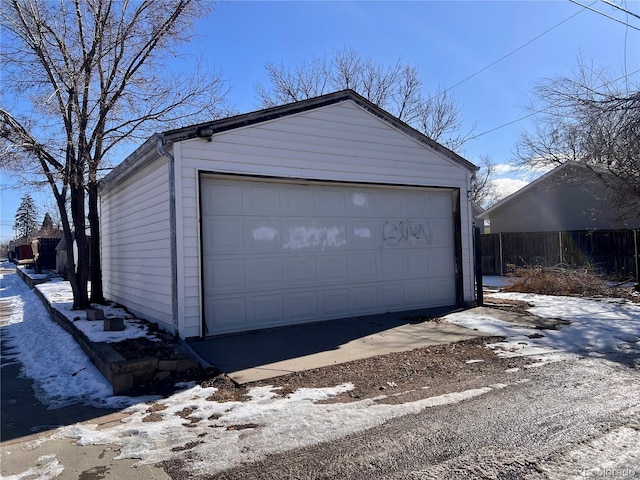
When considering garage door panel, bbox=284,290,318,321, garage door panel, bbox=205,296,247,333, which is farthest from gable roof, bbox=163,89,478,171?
garage door panel, bbox=284,290,318,321

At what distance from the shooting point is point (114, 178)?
9883 mm

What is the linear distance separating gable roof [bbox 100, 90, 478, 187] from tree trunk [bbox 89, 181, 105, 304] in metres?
0.53

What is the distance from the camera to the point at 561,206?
19.8 meters

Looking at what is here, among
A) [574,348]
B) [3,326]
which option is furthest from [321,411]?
[3,326]

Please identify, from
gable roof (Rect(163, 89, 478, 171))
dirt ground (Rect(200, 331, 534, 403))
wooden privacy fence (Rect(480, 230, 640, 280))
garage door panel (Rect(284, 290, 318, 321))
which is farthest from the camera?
wooden privacy fence (Rect(480, 230, 640, 280))

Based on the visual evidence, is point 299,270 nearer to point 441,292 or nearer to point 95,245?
point 441,292

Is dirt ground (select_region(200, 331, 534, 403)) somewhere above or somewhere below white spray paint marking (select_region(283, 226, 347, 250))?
below

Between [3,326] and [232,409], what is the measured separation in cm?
817

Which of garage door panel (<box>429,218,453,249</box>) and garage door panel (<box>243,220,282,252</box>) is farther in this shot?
garage door panel (<box>429,218,453,249</box>)

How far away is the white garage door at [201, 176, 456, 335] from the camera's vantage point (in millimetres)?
7316

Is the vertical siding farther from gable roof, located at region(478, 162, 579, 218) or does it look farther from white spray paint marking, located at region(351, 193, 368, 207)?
gable roof, located at region(478, 162, 579, 218)

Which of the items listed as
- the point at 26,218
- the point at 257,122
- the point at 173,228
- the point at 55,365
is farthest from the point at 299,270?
the point at 26,218

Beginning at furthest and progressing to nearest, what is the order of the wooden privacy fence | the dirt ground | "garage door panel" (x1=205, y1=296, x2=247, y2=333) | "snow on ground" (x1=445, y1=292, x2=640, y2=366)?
the wooden privacy fence, "garage door panel" (x1=205, y1=296, x2=247, y2=333), "snow on ground" (x1=445, y1=292, x2=640, y2=366), the dirt ground

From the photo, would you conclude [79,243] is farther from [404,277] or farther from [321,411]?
[321,411]
